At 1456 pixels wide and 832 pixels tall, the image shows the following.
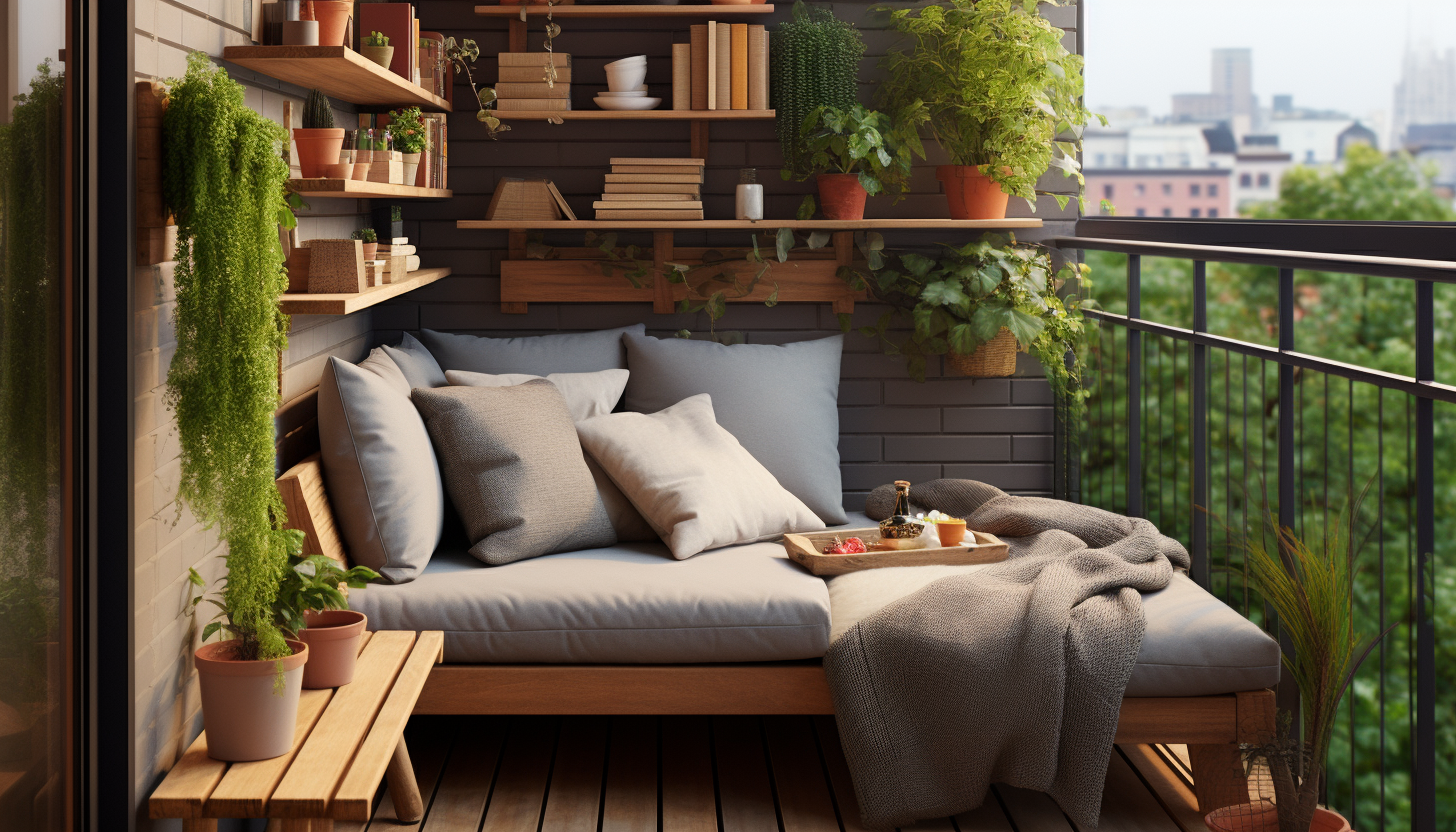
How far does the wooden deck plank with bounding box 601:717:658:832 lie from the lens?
2.48 metres

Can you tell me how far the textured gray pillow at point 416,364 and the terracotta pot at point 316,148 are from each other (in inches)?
28.7

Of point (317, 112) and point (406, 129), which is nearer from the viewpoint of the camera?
point (317, 112)

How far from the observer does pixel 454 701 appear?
2.56 m

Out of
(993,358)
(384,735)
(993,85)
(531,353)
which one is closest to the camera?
(384,735)

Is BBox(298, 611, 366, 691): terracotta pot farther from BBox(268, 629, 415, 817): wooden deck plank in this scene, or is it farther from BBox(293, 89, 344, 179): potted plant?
BBox(293, 89, 344, 179): potted plant

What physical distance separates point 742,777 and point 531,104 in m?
2.06

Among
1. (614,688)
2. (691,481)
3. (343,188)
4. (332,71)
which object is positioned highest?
(332,71)

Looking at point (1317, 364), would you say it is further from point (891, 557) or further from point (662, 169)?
point (662, 169)

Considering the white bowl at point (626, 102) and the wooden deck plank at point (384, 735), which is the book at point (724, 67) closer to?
the white bowl at point (626, 102)

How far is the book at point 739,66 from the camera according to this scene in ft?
11.8

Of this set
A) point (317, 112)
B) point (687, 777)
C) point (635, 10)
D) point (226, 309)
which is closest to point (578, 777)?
point (687, 777)

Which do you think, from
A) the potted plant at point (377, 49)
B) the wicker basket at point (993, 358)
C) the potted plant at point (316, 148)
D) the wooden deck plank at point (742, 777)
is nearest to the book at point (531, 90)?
the potted plant at point (377, 49)

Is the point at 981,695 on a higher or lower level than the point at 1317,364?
lower

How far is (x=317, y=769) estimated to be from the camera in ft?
6.09
